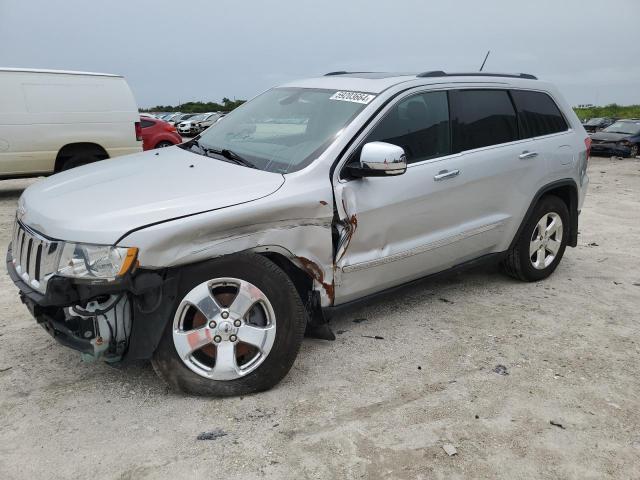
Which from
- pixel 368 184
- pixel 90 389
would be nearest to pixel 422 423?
pixel 368 184

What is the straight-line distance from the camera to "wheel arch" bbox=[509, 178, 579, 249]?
4.53 metres

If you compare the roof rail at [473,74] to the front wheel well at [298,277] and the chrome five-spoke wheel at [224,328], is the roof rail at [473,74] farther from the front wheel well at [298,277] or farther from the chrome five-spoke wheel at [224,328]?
the chrome five-spoke wheel at [224,328]

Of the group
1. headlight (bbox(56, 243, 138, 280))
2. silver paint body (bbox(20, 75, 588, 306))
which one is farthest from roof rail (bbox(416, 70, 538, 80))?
headlight (bbox(56, 243, 138, 280))

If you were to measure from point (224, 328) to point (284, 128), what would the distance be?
1459 millimetres

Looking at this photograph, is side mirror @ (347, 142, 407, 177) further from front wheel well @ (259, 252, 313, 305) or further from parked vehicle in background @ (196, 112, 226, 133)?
parked vehicle in background @ (196, 112, 226, 133)

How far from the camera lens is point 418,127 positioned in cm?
375

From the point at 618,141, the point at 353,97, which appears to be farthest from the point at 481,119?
the point at 618,141

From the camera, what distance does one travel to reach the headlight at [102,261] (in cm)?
253

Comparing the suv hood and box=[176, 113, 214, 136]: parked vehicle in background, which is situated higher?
the suv hood

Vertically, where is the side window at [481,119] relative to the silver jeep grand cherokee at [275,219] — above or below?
above

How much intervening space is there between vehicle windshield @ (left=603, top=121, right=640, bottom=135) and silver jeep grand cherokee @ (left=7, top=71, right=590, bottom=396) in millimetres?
15822

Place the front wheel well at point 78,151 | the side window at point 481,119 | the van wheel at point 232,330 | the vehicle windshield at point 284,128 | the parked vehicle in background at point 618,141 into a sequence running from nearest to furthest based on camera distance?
1. the van wheel at point 232,330
2. the vehicle windshield at point 284,128
3. the side window at point 481,119
4. the front wheel well at point 78,151
5. the parked vehicle in background at point 618,141

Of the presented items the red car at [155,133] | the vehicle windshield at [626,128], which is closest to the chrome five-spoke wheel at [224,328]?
the red car at [155,133]

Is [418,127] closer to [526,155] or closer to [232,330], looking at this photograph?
[526,155]
